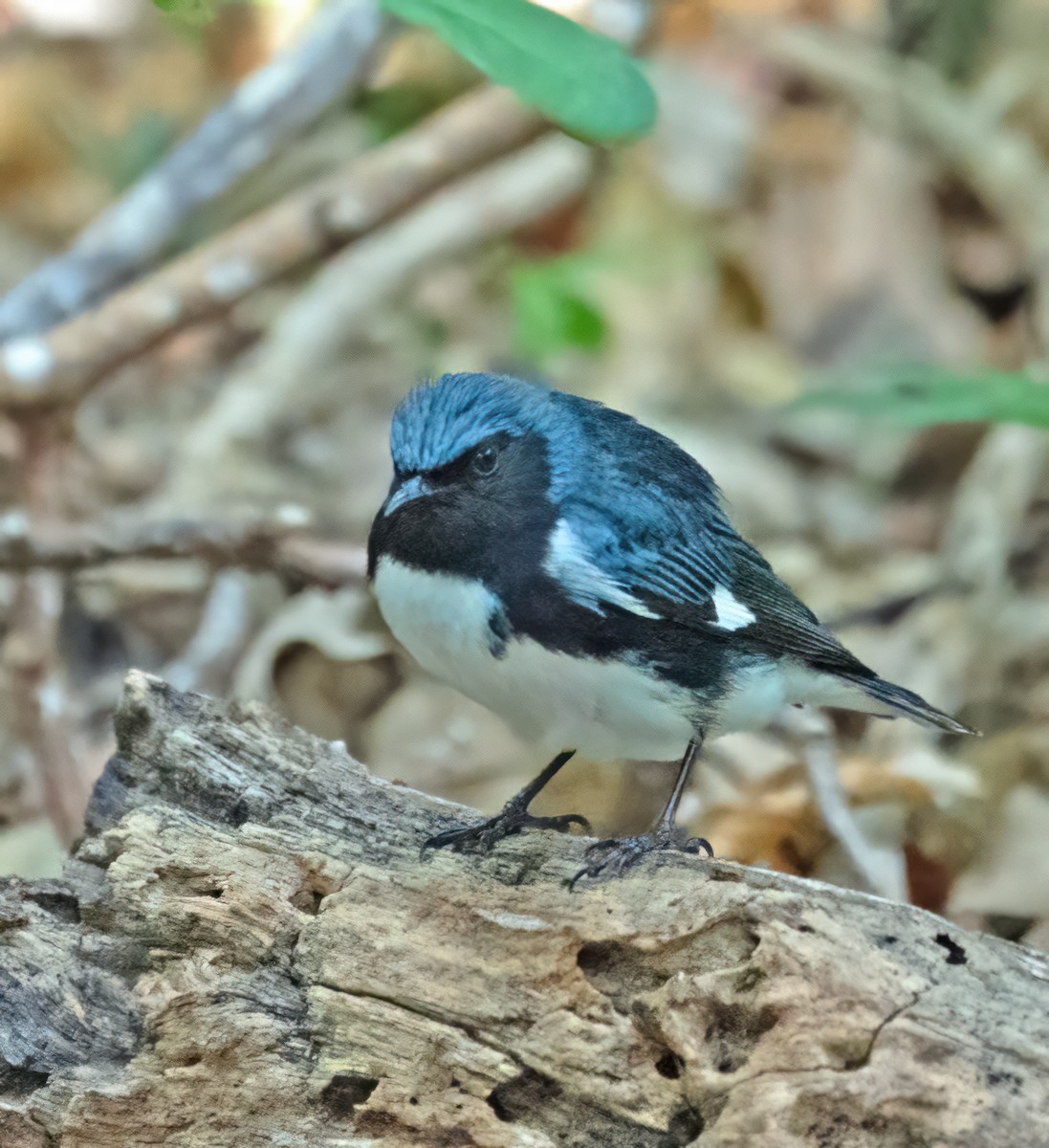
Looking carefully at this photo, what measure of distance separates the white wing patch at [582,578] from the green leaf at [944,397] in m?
1.59

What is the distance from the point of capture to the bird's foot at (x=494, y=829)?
10.3ft

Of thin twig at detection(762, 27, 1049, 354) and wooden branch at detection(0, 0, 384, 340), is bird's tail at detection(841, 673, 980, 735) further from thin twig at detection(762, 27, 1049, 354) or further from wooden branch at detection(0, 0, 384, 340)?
thin twig at detection(762, 27, 1049, 354)

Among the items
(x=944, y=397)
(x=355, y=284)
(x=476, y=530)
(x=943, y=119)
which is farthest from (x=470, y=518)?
(x=943, y=119)

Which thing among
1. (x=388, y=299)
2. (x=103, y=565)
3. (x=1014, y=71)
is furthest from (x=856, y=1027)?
(x=1014, y=71)

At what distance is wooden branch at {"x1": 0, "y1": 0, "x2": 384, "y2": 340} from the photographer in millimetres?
5980

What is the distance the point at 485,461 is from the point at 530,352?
402cm

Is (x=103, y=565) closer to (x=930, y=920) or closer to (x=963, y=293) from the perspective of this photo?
(x=930, y=920)

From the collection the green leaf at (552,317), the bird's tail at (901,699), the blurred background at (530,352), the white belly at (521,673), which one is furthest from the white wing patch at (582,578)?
the green leaf at (552,317)

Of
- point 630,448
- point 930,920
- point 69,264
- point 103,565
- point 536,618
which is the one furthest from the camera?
point 69,264

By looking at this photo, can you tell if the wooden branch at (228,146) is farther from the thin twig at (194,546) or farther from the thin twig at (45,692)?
the thin twig at (194,546)

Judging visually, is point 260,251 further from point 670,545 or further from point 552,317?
point 670,545

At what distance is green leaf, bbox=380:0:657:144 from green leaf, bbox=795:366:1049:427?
81.6 inches

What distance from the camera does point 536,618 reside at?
299 centimetres

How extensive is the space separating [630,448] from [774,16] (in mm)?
7437
